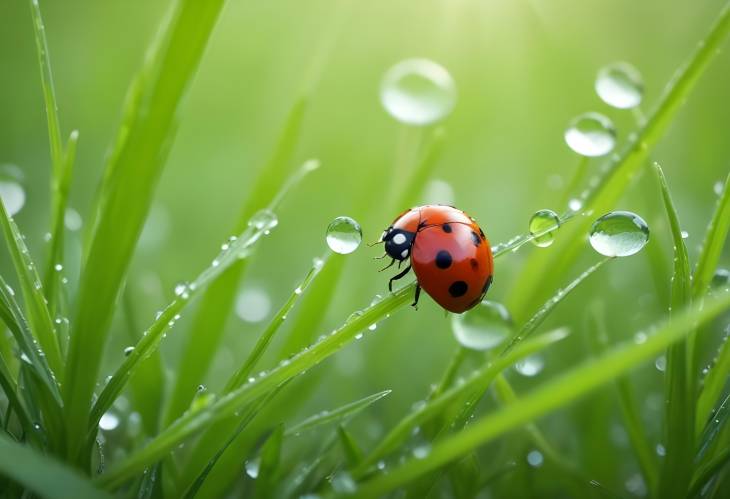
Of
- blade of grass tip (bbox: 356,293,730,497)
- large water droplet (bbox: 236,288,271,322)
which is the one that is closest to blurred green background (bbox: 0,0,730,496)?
large water droplet (bbox: 236,288,271,322)

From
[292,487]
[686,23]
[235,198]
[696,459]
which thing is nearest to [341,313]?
[235,198]

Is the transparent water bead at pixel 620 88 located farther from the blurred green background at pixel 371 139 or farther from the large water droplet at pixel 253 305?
the large water droplet at pixel 253 305

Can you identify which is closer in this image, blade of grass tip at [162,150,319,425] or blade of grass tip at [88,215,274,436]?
blade of grass tip at [88,215,274,436]

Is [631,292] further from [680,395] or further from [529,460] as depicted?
[680,395]

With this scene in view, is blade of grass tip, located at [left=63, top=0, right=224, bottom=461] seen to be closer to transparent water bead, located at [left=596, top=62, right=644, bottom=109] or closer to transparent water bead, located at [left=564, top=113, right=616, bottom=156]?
transparent water bead, located at [left=564, top=113, right=616, bottom=156]

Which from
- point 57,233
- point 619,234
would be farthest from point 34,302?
point 619,234

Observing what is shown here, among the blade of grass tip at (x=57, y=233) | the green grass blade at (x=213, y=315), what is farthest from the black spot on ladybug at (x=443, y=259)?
the blade of grass tip at (x=57, y=233)

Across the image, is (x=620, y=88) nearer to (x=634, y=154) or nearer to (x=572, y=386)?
(x=634, y=154)

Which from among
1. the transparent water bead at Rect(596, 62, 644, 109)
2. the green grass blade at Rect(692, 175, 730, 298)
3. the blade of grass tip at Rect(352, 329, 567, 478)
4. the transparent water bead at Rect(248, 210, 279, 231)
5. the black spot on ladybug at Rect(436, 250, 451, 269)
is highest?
the transparent water bead at Rect(596, 62, 644, 109)
